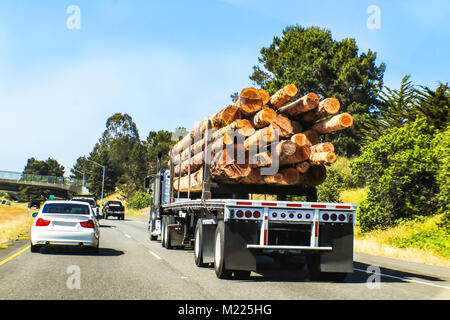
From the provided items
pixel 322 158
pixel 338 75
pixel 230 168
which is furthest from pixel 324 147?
pixel 338 75

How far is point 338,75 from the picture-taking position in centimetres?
4456

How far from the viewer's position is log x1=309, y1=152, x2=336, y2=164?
10.8m

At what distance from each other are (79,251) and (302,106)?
7.99m

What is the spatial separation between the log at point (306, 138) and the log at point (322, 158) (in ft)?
1.05

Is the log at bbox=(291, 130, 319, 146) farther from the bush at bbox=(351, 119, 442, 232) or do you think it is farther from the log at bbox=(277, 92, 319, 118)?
the bush at bbox=(351, 119, 442, 232)

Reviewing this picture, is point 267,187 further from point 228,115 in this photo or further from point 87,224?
point 87,224

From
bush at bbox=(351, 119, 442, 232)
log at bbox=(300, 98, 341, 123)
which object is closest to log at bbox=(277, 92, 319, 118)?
log at bbox=(300, 98, 341, 123)

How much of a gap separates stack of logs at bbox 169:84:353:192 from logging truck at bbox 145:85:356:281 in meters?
0.02

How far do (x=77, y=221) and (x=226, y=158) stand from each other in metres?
4.93

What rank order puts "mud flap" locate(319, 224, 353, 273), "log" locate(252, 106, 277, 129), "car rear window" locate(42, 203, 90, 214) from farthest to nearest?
1. "car rear window" locate(42, 203, 90, 214)
2. "log" locate(252, 106, 277, 129)
3. "mud flap" locate(319, 224, 353, 273)

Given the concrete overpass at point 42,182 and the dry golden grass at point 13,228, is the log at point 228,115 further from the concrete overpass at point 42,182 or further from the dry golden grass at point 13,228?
the concrete overpass at point 42,182

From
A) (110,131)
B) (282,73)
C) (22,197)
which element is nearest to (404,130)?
(282,73)

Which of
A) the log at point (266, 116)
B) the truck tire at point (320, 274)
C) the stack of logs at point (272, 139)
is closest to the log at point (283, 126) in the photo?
the stack of logs at point (272, 139)

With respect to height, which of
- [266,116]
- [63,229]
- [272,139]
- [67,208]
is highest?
[266,116]
